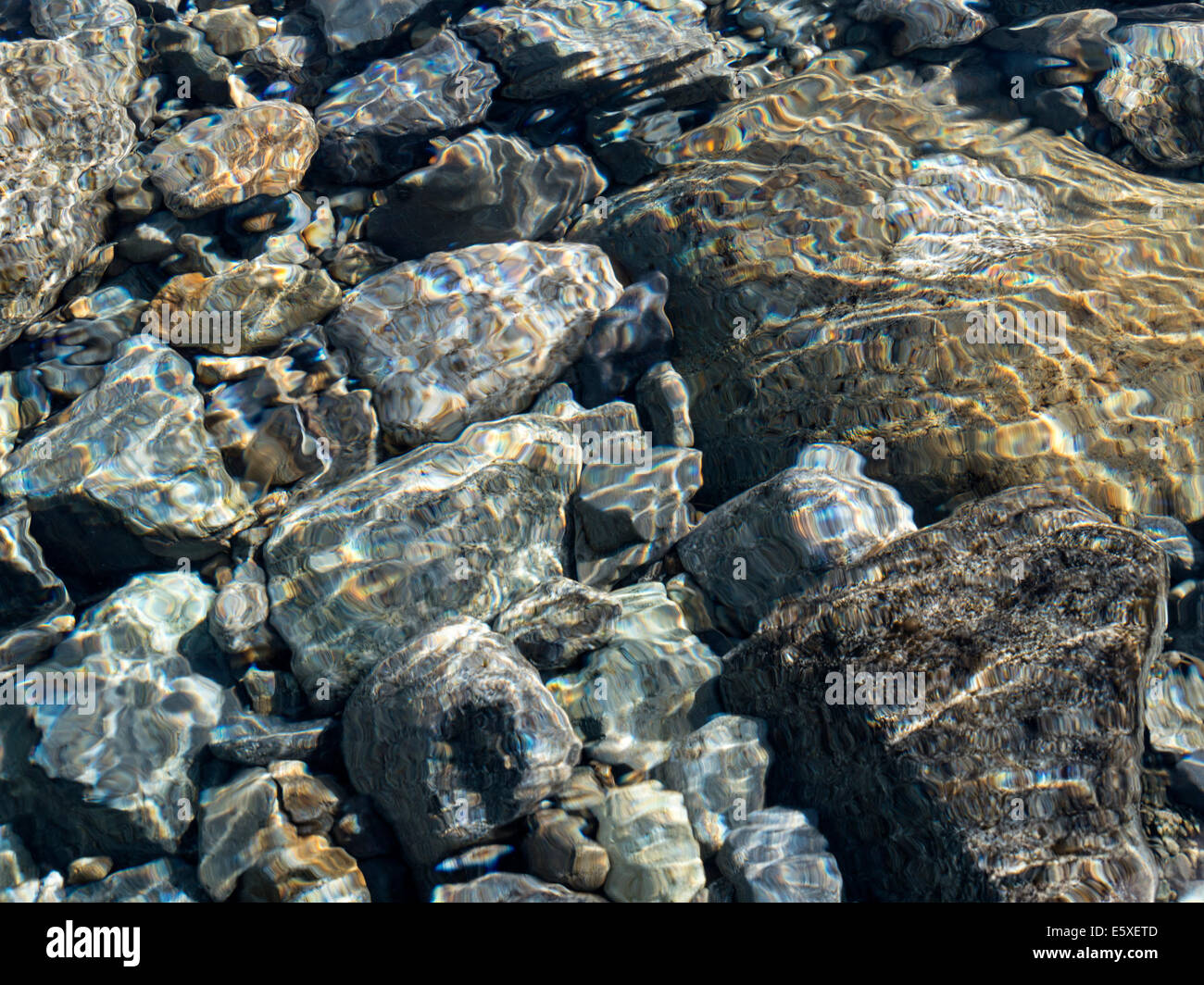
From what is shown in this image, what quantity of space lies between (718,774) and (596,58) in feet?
17.2

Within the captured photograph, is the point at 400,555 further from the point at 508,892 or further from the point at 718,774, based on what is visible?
the point at 718,774

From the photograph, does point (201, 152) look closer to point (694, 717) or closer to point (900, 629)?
point (694, 717)

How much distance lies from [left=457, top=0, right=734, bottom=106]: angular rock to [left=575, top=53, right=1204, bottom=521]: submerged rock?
63 centimetres

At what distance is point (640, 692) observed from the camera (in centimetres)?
432

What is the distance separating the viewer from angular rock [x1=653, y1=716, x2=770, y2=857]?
391 centimetres

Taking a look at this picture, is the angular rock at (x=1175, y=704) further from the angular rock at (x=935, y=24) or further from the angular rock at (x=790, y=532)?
the angular rock at (x=935, y=24)

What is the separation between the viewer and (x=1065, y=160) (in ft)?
19.3

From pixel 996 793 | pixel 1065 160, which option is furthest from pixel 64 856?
pixel 1065 160

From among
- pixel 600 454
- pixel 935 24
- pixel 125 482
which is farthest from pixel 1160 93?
pixel 125 482

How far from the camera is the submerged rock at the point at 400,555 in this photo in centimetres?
446

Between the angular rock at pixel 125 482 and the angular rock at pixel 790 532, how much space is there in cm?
283

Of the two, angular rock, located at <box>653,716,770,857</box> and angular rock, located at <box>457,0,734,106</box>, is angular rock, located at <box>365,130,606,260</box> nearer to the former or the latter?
angular rock, located at <box>457,0,734,106</box>

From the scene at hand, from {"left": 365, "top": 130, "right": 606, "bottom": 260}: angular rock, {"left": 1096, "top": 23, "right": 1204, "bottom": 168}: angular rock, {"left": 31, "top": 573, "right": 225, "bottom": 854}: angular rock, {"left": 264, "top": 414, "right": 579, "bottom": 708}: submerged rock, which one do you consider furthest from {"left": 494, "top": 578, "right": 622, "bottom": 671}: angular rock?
{"left": 1096, "top": 23, "right": 1204, "bottom": 168}: angular rock

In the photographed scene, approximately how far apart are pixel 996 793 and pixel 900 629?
0.77 m
